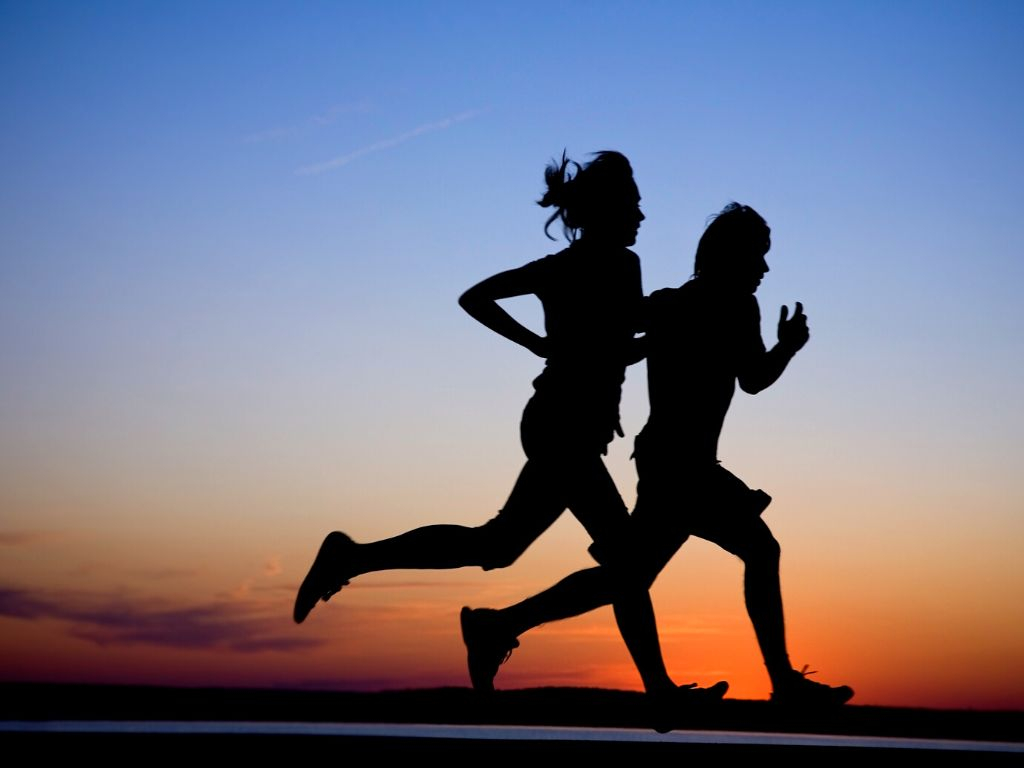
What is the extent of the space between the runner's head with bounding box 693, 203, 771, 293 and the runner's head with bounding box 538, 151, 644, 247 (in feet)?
1.51

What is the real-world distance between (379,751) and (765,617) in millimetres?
1944

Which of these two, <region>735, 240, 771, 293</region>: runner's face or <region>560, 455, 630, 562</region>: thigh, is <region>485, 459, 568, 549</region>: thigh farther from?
<region>735, 240, 771, 293</region>: runner's face

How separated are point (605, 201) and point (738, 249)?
717mm

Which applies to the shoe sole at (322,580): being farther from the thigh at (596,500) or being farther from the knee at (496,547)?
the thigh at (596,500)

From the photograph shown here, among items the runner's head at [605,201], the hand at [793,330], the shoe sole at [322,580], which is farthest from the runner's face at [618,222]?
the shoe sole at [322,580]

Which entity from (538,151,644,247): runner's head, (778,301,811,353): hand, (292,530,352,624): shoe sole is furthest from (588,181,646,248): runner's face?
(292,530,352,624): shoe sole

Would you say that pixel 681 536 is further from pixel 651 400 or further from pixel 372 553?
pixel 372 553

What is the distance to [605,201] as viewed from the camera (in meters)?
5.30

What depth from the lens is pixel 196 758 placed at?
179 inches

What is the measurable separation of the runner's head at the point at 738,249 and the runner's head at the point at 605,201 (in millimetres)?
462

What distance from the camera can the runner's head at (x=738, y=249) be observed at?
5.53m

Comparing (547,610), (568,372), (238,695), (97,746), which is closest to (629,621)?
(547,610)

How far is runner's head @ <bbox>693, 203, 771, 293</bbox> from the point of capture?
5531 millimetres

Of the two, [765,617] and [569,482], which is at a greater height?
[569,482]
